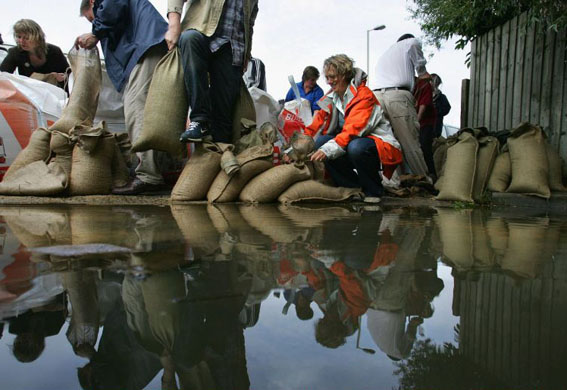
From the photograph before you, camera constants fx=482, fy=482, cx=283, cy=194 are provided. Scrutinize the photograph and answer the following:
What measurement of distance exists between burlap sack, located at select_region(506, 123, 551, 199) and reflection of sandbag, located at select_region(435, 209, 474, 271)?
0.99m

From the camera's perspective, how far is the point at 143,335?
790 mm

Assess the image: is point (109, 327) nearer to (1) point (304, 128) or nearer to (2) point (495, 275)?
(2) point (495, 275)

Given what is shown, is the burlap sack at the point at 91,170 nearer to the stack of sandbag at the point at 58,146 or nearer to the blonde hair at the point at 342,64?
the stack of sandbag at the point at 58,146

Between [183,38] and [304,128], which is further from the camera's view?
[304,128]

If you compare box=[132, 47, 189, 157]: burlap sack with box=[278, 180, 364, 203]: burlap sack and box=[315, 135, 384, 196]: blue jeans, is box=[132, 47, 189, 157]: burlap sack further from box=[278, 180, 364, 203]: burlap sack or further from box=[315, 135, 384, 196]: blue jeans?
box=[315, 135, 384, 196]: blue jeans

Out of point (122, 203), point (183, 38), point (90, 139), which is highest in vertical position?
point (183, 38)

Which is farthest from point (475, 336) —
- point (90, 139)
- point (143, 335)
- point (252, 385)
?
point (90, 139)

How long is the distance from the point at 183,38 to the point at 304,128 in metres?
1.50

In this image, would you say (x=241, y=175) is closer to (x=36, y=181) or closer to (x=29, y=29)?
(x=36, y=181)

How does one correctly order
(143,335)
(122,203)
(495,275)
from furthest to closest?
1. (122,203)
2. (495,275)
3. (143,335)

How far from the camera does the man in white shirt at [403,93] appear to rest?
14.4ft

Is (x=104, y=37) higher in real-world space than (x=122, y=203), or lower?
higher

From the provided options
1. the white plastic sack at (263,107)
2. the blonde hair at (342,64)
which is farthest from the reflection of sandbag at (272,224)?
the white plastic sack at (263,107)

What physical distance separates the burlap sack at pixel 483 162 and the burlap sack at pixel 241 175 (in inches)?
64.7
